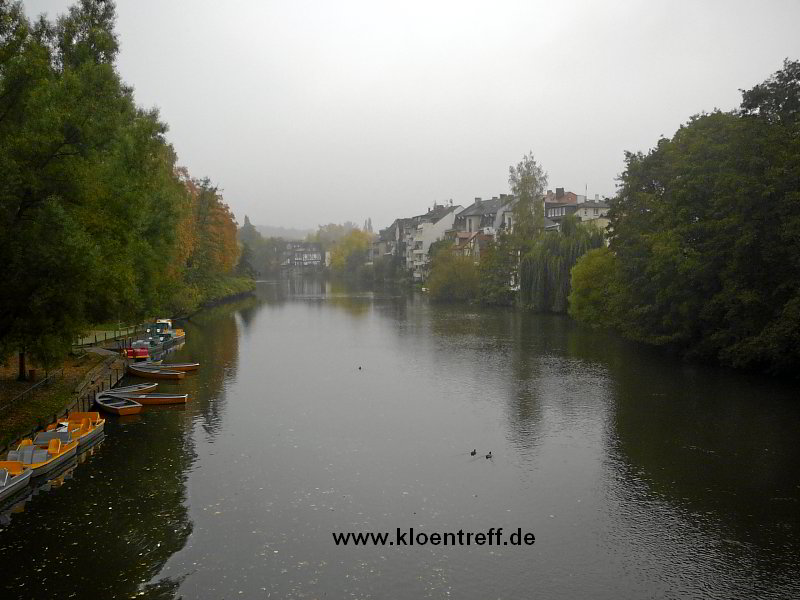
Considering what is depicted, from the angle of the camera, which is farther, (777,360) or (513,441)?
(777,360)

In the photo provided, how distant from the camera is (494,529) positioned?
13.9 meters

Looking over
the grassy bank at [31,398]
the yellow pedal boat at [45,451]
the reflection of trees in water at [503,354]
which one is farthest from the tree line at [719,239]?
the grassy bank at [31,398]

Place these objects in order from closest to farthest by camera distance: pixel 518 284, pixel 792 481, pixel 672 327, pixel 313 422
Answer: pixel 792 481 < pixel 313 422 < pixel 672 327 < pixel 518 284

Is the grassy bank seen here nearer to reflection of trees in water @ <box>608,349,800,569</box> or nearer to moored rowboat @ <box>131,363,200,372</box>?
moored rowboat @ <box>131,363,200,372</box>

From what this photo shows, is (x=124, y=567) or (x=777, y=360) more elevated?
(x=777, y=360)

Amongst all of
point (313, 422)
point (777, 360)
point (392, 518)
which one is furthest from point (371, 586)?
point (777, 360)

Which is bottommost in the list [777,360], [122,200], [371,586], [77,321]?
[371,586]

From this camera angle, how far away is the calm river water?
1181cm

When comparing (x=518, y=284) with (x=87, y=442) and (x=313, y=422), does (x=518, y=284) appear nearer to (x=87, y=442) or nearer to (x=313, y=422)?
(x=313, y=422)

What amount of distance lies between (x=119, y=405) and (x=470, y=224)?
83.4m

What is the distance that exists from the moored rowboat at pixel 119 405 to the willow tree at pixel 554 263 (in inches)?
1704

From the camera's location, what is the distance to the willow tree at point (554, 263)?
57.9 m

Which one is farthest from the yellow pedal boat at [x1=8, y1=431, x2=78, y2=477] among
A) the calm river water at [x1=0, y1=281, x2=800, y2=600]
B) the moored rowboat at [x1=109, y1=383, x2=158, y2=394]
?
the moored rowboat at [x1=109, y1=383, x2=158, y2=394]

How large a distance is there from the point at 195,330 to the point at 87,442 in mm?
31653
